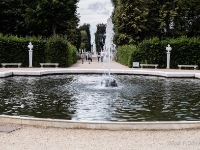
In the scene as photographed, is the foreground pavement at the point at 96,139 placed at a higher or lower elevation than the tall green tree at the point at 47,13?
lower

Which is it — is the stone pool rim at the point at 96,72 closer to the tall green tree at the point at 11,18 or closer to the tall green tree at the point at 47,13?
the tall green tree at the point at 47,13

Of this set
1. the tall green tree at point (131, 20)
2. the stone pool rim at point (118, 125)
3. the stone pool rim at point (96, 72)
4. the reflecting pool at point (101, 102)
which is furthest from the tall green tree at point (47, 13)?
the stone pool rim at point (118, 125)

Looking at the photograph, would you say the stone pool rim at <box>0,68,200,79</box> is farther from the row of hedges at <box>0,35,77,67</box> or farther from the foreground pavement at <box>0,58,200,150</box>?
the foreground pavement at <box>0,58,200,150</box>

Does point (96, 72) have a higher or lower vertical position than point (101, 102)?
higher

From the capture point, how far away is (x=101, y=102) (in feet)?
47.4

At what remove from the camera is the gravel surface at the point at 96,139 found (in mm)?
7676

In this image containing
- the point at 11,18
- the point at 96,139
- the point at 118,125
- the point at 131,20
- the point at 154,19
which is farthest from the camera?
the point at 11,18

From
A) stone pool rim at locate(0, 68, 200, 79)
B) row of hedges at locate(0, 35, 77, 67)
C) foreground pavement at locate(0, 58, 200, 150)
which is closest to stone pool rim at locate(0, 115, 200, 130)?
foreground pavement at locate(0, 58, 200, 150)

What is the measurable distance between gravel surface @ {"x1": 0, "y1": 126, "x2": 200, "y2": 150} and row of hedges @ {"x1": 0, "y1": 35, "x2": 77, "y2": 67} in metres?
26.8

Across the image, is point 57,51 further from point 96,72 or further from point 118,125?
point 118,125

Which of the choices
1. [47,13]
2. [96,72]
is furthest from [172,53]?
[47,13]

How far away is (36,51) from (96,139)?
94.1 ft

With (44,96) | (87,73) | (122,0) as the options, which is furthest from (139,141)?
(122,0)

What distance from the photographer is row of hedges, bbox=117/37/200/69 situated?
116 ft
